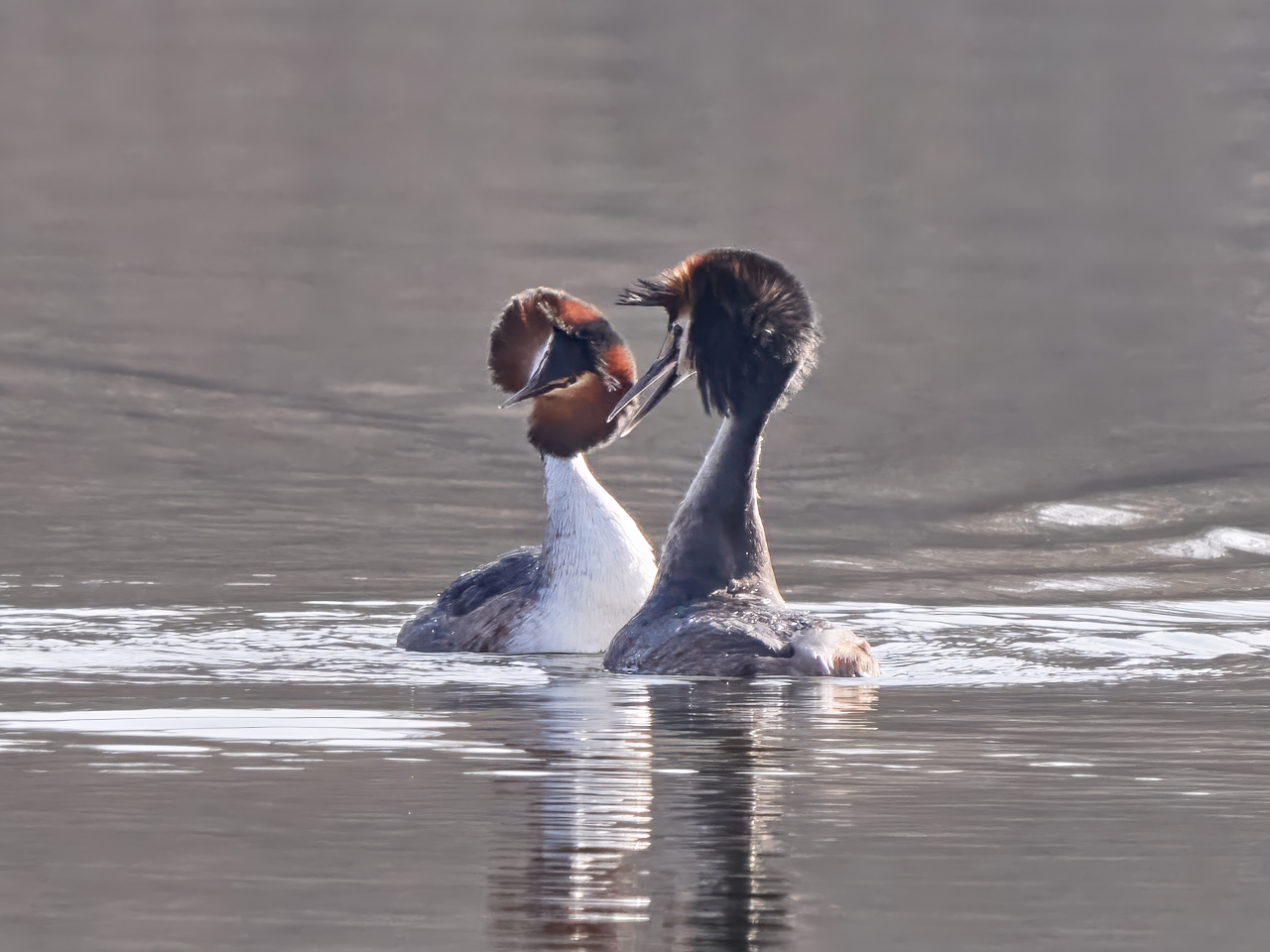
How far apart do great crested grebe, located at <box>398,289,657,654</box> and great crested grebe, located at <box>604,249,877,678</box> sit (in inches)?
33.4

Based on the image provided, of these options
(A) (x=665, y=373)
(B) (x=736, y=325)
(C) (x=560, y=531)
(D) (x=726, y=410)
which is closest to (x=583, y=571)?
Answer: (C) (x=560, y=531)

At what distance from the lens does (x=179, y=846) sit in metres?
6.32

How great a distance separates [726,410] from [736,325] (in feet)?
1.09

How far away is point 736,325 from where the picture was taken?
10.5 metres

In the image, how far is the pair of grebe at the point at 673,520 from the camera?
10.2 meters

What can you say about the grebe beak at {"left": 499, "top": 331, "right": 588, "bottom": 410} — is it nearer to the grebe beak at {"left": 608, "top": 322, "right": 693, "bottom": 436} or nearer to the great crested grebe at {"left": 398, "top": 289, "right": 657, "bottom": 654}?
the great crested grebe at {"left": 398, "top": 289, "right": 657, "bottom": 654}

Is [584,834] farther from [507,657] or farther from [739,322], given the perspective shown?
[507,657]

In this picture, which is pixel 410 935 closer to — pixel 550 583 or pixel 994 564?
pixel 550 583

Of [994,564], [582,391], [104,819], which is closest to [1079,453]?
[994,564]

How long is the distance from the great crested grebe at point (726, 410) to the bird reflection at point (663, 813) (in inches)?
17.3

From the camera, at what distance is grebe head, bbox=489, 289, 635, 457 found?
11.9 metres

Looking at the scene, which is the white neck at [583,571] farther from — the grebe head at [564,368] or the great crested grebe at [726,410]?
the great crested grebe at [726,410]

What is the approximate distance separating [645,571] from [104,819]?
5.17m

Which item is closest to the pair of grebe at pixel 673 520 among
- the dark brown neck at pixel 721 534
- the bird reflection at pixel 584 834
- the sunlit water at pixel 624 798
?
the dark brown neck at pixel 721 534
